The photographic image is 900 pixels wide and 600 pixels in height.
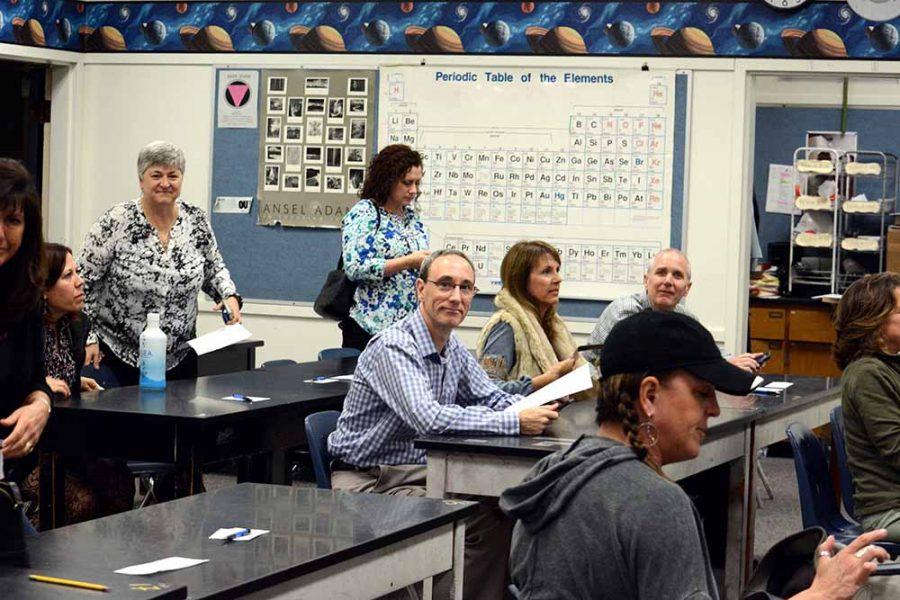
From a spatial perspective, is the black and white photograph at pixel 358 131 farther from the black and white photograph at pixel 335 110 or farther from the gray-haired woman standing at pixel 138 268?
the gray-haired woman standing at pixel 138 268

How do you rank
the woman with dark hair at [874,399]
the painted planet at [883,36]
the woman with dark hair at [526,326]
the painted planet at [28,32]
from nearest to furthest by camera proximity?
the woman with dark hair at [874,399] → the woman with dark hair at [526,326] → the painted planet at [883,36] → the painted planet at [28,32]

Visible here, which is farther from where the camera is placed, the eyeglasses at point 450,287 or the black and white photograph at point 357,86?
the black and white photograph at point 357,86

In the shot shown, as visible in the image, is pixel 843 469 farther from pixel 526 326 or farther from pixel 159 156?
pixel 159 156

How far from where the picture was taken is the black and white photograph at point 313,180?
339 inches

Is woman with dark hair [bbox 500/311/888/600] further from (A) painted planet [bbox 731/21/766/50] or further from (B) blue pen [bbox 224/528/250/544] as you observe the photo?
(A) painted planet [bbox 731/21/766/50]

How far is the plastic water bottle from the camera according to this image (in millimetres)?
5145

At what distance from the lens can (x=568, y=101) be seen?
26.8 ft

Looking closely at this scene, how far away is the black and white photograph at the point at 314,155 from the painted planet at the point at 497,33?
1.20m

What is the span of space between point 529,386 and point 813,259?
5.52 m

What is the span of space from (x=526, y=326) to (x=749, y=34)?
3.32 meters

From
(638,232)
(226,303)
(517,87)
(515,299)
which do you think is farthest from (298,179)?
(515,299)

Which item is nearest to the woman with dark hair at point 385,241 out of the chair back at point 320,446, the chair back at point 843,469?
the chair back at point 320,446

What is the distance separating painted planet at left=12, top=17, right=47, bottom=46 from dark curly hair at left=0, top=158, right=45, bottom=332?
224 inches

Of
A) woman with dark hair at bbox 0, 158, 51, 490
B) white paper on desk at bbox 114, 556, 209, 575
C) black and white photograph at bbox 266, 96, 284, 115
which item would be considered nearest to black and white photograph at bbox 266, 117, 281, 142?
black and white photograph at bbox 266, 96, 284, 115
